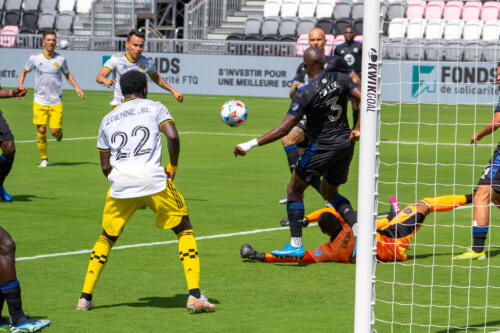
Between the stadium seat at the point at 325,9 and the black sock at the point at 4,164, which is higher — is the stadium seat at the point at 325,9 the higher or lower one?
the higher one

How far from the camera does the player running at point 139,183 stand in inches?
283

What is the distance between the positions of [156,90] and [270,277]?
26.4 m

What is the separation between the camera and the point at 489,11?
34.4 meters

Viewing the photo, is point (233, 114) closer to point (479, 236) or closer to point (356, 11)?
point (479, 236)

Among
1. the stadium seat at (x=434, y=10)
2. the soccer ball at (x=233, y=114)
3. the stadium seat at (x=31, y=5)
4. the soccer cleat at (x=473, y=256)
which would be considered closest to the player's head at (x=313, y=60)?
the soccer cleat at (x=473, y=256)

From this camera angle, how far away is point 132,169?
7.18m

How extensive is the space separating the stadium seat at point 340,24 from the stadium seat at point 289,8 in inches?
127

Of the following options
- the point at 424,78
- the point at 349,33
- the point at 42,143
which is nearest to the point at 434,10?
the point at 424,78

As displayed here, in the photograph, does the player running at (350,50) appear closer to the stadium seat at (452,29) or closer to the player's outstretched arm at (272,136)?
the stadium seat at (452,29)

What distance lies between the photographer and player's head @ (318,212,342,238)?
9209mm

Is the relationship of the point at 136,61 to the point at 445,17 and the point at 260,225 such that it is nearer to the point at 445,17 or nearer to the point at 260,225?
the point at 260,225

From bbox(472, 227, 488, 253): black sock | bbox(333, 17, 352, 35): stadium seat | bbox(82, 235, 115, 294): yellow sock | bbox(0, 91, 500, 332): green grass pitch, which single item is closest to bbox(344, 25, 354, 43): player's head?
bbox(0, 91, 500, 332): green grass pitch

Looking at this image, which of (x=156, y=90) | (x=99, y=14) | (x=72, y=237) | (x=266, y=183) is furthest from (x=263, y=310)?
(x=99, y=14)

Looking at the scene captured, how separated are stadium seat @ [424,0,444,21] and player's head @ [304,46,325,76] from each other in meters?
27.4
